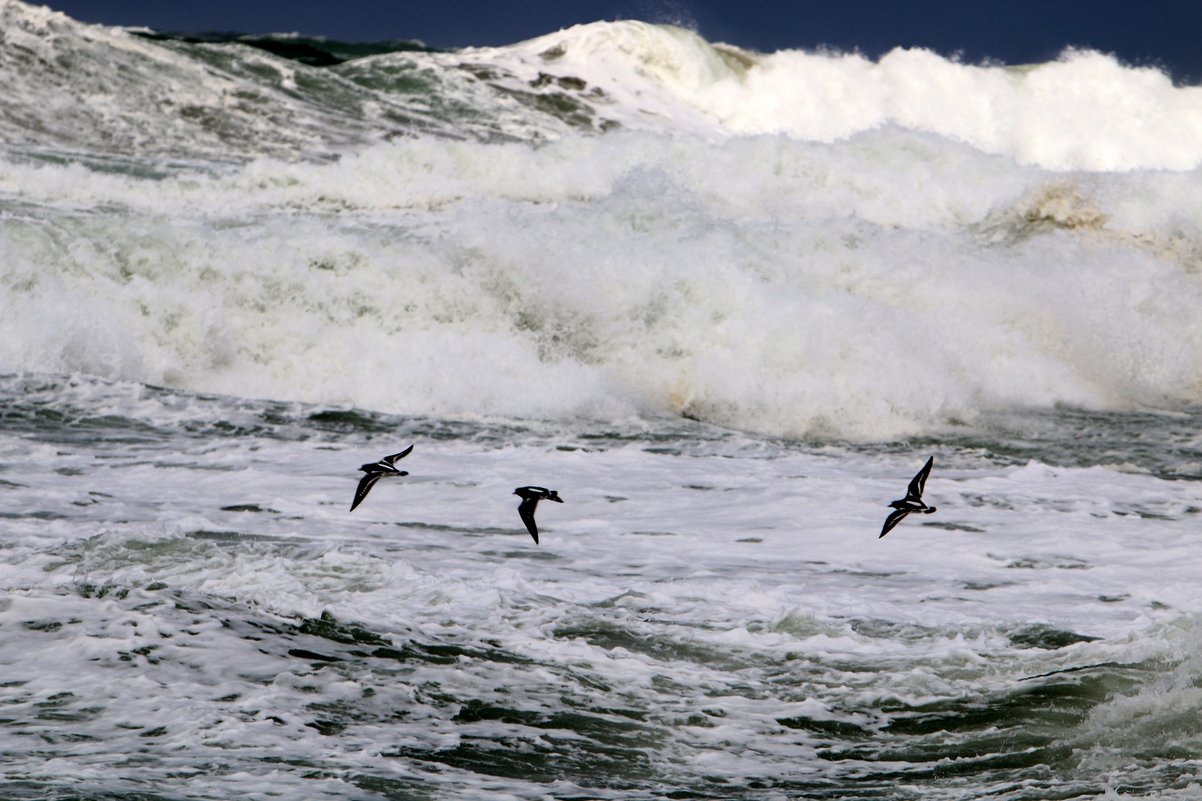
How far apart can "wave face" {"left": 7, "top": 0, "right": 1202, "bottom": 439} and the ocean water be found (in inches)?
2.2

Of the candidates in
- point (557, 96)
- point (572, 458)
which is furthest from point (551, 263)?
point (557, 96)

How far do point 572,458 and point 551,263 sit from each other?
480cm

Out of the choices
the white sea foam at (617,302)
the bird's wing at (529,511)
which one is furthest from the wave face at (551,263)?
the bird's wing at (529,511)

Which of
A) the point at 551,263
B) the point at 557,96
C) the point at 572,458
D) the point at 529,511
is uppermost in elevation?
the point at 557,96

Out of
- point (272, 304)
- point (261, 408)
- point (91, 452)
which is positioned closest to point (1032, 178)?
point (272, 304)

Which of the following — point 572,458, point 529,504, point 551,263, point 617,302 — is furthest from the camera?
point 551,263

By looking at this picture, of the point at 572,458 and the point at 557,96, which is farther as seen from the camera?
the point at 557,96

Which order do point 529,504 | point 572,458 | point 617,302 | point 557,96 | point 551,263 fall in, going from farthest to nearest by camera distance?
point 557,96
point 551,263
point 617,302
point 572,458
point 529,504

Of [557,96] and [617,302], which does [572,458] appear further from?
[557,96]

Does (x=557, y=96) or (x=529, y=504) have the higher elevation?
(x=557, y=96)

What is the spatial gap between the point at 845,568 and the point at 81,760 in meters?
4.14

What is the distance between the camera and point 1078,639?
20.7 ft

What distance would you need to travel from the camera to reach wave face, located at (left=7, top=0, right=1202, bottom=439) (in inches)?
495

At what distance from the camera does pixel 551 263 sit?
47.7ft
